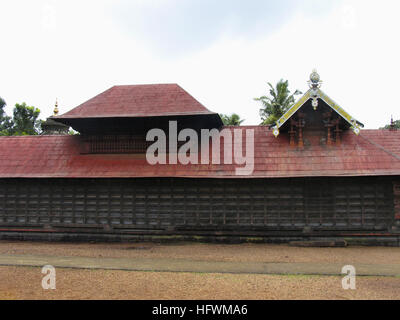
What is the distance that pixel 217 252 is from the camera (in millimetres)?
12336

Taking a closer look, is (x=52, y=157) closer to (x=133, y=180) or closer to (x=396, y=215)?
(x=133, y=180)

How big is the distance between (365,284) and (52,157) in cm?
1370

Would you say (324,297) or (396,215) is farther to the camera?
(396,215)

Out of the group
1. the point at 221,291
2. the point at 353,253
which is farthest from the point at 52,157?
the point at 353,253

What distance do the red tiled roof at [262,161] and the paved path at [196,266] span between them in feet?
13.9

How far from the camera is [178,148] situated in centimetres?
1541

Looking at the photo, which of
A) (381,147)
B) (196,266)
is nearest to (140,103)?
(196,266)

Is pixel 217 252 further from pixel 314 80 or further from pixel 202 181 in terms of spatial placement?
pixel 314 80

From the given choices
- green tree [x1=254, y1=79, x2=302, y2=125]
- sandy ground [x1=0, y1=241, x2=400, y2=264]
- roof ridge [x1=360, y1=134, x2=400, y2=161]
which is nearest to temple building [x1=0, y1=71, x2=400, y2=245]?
roof ridge [x1=360, y1=134, x2=400, y2=161]

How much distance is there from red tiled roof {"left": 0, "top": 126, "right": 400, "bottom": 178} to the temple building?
5 cm

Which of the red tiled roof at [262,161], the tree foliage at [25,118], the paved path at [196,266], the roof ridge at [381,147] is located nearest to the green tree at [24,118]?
the tree foliage at [25,118]

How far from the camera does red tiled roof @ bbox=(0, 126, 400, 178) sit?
13820mm

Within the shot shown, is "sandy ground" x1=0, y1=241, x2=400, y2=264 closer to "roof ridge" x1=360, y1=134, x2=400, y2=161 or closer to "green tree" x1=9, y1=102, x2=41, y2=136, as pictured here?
"roof ridge" x1=360, y1=134, x2=400, y2=161

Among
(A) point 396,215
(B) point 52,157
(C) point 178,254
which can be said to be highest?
(B) point 52,157
